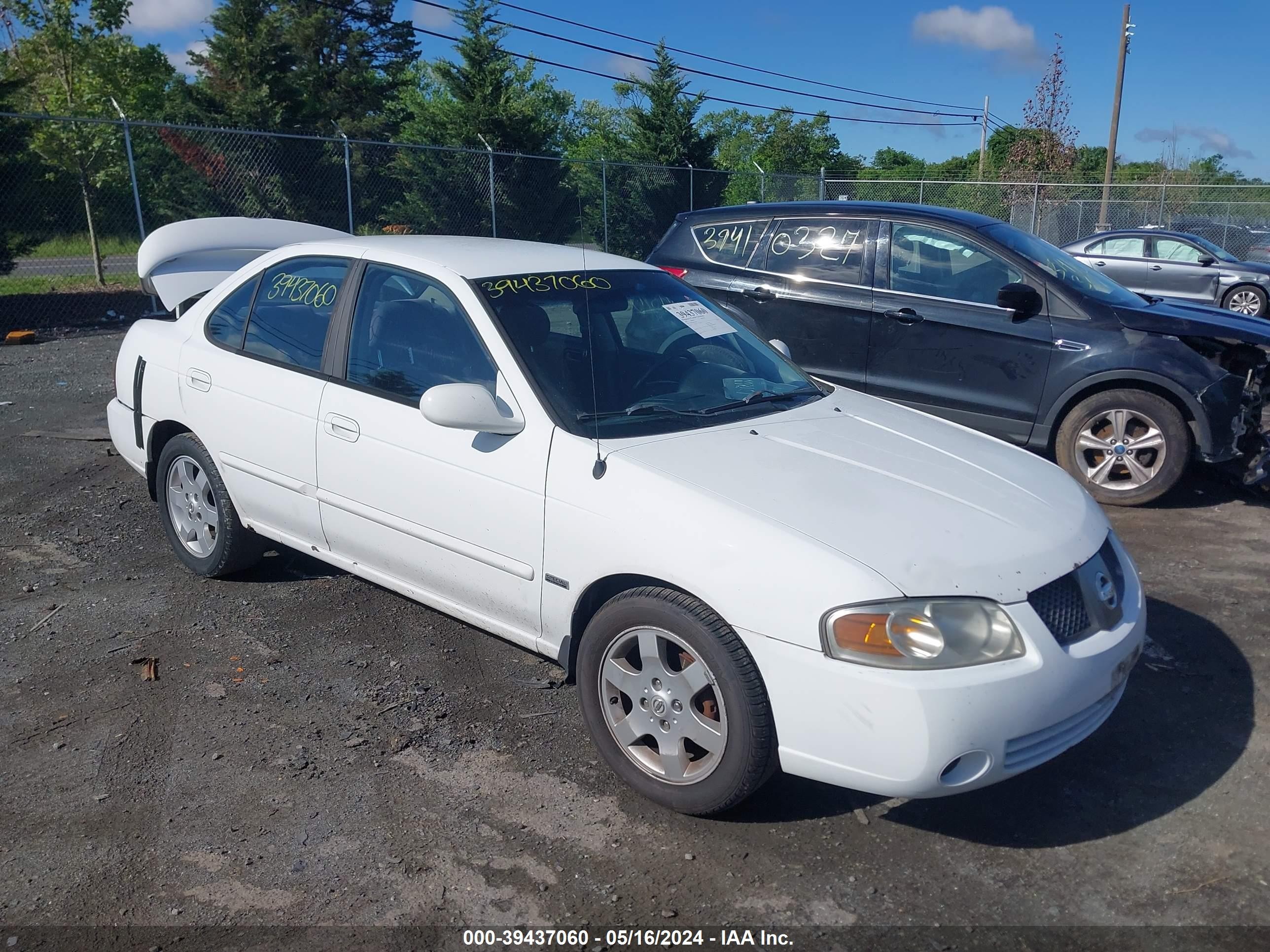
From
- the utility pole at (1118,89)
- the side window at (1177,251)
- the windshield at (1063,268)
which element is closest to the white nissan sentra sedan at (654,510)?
the windshield at (1063,268)

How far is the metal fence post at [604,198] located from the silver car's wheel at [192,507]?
11.9m

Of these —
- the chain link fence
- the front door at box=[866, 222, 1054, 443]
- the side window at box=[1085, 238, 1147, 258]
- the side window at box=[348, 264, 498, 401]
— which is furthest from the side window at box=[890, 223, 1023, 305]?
the side window at box=[1085, 238, 1147, 258]

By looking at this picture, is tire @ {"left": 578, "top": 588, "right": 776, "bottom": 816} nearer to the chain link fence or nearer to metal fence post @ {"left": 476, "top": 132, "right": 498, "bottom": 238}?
the chain link fence

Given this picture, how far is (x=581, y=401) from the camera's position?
3.60m

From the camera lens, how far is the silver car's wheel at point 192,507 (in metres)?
4.86

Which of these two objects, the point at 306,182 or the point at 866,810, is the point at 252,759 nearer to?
the point at 866,810

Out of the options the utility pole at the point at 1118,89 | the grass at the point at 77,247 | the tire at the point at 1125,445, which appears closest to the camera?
the tire at the point at 1125,445

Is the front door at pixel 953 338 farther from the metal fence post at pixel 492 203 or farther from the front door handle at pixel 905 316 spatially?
the metal fence post at pixel 492 203

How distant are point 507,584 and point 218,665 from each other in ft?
4.76

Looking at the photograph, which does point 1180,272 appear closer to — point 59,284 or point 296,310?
point 296,310

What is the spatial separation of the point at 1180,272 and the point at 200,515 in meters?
16.1

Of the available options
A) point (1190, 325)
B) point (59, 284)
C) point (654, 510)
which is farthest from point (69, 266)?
point (654, 510)

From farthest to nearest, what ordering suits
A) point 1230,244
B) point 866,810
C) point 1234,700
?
point 1230,244 → point 1234,700 → point 866,810

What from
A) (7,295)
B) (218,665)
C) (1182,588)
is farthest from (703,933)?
(7,295)
